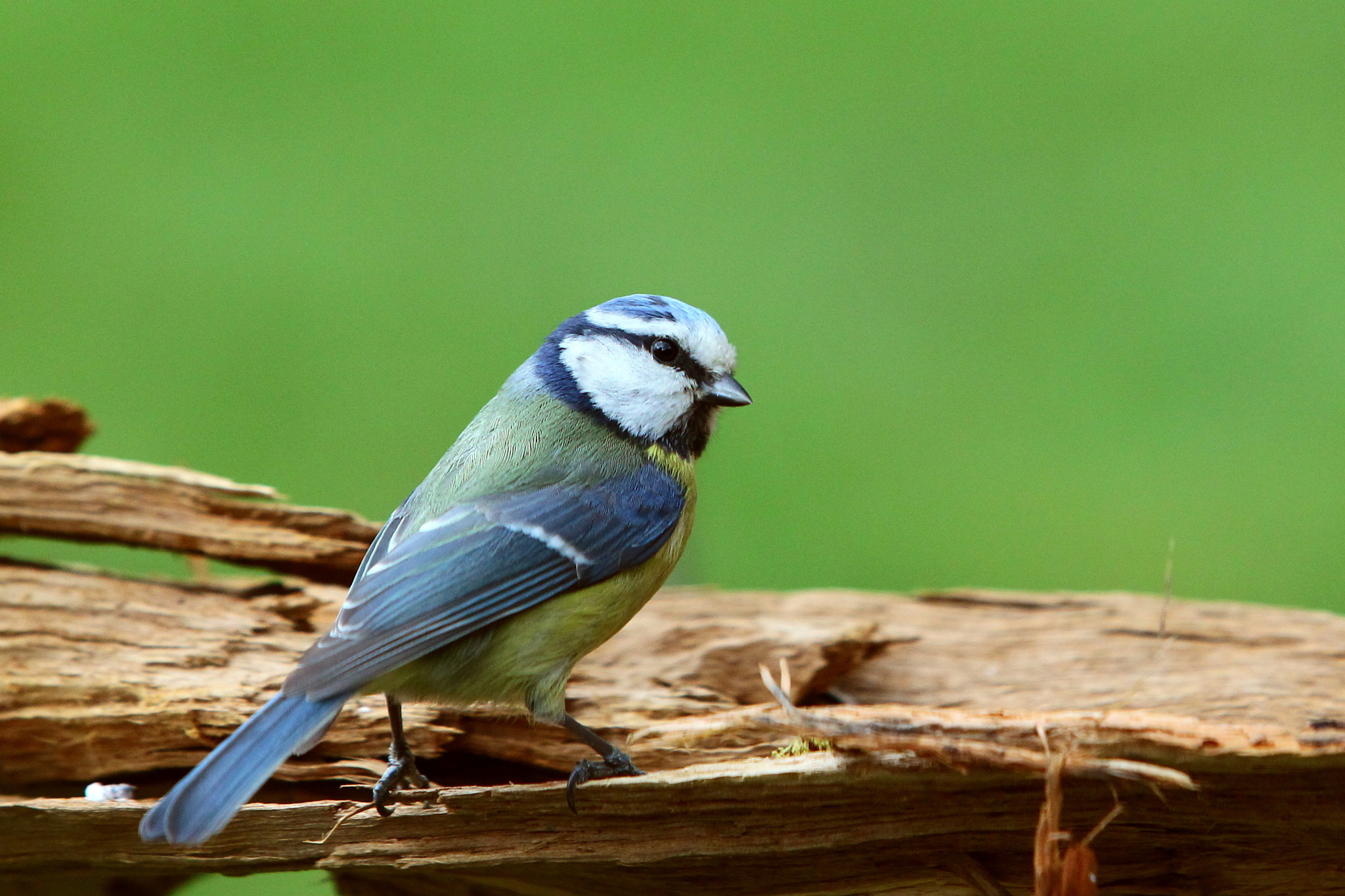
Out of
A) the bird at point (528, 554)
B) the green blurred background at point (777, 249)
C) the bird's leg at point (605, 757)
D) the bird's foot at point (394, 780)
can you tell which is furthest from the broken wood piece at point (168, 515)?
the green blurred background at point (777, 249)

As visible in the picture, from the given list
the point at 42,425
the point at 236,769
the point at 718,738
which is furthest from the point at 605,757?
the point at 42,425

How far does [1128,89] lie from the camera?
3641 millimetres

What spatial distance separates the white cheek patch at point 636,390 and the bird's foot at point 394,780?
0.62 meters

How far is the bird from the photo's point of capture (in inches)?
54.7

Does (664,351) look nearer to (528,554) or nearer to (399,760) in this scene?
(528,554)

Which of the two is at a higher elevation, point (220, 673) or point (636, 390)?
point (636, 390)

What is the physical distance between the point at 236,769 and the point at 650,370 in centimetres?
87

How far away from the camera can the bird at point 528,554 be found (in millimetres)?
1389

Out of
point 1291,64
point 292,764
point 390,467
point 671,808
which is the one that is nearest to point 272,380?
point 390,467

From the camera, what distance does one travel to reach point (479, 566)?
151 cm

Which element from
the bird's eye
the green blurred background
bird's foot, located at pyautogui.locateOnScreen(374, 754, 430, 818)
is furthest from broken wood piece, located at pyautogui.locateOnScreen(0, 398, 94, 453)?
the bird's eye

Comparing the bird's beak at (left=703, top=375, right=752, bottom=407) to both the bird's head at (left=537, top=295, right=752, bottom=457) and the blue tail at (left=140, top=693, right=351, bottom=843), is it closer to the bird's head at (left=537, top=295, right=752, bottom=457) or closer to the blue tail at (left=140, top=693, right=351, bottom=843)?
the bird's head at (left=537, top=295, right=752, bottom=457)

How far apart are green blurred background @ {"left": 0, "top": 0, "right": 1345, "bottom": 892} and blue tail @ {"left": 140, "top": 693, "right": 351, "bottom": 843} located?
187cm

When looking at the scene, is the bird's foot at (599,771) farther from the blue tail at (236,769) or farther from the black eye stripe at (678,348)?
the black eye stripe at (678,348)
